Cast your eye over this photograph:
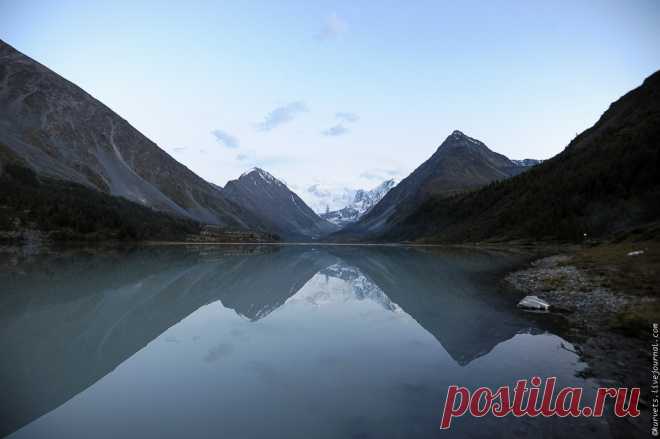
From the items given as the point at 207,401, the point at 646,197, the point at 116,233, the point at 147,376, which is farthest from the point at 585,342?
the point at 116,233

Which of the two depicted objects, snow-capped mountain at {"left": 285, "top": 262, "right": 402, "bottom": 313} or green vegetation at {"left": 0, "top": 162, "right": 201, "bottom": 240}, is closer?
snow-capped mountain at {"left": 285, "top": 262, "right": 402, "bottom": 313}

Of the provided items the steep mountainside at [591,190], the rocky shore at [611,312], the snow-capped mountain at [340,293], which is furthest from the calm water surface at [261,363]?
the steep mountainside at [591,190]

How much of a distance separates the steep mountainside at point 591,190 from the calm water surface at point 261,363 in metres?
59.8

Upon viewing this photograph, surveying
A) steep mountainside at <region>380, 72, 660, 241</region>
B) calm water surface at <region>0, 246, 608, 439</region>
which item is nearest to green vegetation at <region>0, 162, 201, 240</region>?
calm water surface at <region>0, 246, 608, 439</region>

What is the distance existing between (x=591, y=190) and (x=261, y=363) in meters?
123

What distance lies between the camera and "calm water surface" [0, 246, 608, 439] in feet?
37.1

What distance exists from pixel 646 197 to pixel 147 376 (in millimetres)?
106088

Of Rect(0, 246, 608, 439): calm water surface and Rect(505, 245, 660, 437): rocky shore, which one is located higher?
Rect(505, 245, 660, 437): rocky shore

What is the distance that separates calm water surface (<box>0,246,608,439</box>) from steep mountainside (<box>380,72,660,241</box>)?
5982 centimetres

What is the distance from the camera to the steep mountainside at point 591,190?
91625 mm

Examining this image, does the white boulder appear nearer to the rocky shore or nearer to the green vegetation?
the rocky shore

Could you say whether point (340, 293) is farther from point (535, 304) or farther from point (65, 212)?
point (65, 212)

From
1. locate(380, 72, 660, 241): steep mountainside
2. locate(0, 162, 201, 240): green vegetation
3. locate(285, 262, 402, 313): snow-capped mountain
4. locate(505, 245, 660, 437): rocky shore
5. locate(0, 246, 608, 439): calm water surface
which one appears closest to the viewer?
locate(0, 246, 608, 439): calm water surface

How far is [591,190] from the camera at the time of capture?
110438mm
